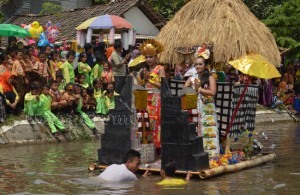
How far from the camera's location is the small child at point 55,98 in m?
16.7

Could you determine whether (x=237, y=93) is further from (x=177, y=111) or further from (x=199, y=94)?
(x=177, y=111)

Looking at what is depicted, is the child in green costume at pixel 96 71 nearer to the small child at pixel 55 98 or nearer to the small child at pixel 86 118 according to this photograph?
the small child at pixel 86 118

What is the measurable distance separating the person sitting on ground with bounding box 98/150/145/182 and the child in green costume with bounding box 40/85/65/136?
6.14 m

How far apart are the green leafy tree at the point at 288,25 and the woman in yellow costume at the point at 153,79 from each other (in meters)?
14.2

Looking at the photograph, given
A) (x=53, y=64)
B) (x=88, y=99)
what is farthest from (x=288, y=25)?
(x=53, y=64)

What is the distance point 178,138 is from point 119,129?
1.17 meters

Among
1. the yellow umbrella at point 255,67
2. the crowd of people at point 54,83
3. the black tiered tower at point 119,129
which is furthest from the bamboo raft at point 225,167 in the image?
the crowd of people at point 54,83

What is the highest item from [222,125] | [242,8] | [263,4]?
[263,4]

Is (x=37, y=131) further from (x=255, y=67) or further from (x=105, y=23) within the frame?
(x=255, y=67)

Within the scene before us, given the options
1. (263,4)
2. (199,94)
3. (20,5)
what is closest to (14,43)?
(199,94)

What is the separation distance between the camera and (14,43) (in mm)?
18031

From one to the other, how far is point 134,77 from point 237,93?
6.18 feet

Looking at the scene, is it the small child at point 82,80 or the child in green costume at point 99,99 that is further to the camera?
the small child at point 82,80

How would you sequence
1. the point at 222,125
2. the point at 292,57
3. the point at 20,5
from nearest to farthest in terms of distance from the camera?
the point at 222,125 → the point at 292,57 → the point at 20,5
